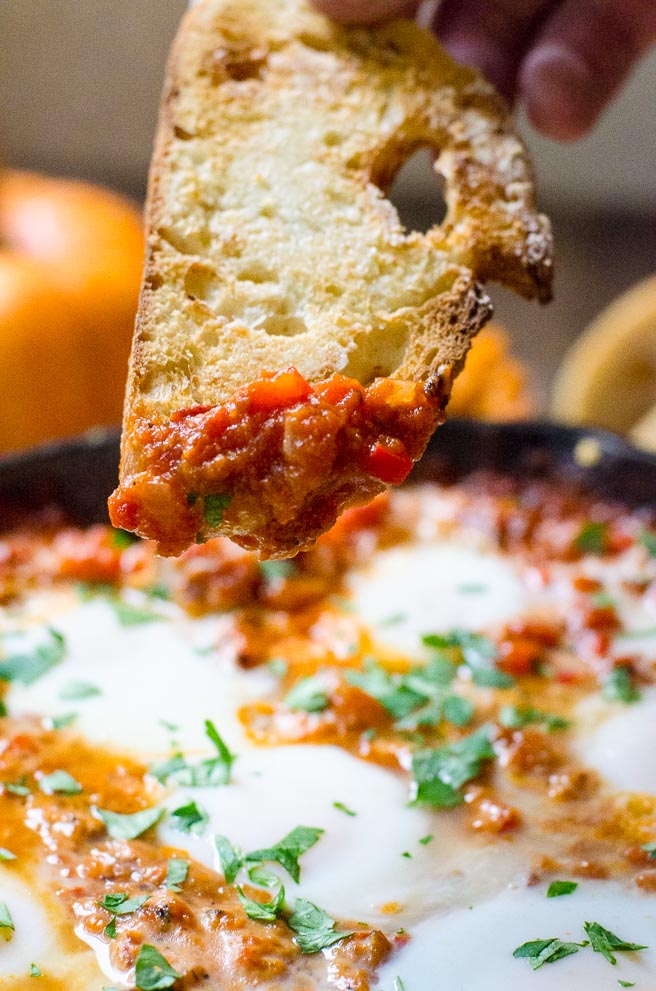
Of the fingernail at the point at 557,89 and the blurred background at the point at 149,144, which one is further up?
the fingernail at the point at 557,89

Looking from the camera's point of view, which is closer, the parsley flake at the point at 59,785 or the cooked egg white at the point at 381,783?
the cooked egg white at the point at 381,783

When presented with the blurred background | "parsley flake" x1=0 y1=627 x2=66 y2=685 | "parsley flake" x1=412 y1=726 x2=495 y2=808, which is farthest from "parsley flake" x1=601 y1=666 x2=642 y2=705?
the blurred background

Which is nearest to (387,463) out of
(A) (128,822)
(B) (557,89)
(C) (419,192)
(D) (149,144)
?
(A) (128,822)

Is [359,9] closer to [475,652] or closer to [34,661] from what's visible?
[475,652]

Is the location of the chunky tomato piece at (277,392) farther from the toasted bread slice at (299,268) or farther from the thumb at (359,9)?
the thumb at (359,9)

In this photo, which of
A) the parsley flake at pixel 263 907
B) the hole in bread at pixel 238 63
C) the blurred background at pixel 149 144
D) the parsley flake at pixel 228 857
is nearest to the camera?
the parsley flake at pixel 263 907

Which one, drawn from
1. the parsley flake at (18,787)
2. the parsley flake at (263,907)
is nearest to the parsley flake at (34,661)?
the parsley flake at (18,787)

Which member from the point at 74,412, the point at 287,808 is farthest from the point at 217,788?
the point at 74,412

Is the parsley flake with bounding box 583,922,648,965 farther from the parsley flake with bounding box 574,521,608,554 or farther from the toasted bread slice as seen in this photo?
the parsley flake with bounding box 574,521,608,554
